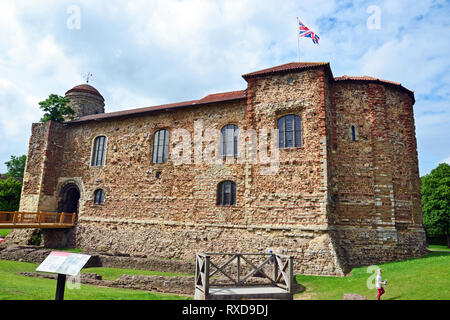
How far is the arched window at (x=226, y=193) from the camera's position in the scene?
17.1 metres

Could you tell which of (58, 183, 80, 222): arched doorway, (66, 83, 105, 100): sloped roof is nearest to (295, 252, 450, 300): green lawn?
(58, 183, 80, 222): arched doorway

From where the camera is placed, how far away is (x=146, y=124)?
813 inches

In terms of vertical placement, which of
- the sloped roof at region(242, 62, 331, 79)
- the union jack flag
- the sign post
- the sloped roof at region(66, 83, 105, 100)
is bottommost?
the sign post

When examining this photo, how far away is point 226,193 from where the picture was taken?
17.3 m

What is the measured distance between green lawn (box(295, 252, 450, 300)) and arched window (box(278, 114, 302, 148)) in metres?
6.62

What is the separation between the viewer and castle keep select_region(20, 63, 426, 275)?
15148mm

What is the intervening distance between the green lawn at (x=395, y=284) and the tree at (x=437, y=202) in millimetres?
20447

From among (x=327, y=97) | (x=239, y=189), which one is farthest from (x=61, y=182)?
(x=327, y=97)

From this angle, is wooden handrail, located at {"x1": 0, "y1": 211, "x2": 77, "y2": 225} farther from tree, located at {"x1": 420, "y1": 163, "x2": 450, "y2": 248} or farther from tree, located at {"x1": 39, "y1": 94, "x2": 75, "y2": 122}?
tree, located at {"x1": 420, "y1": 163, "x2": 450, "y2": 248}

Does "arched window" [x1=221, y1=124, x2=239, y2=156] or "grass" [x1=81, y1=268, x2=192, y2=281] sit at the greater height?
"arched window" [x1=221, y1=124, x2=239, y2=156]

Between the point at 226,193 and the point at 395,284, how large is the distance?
366 inches

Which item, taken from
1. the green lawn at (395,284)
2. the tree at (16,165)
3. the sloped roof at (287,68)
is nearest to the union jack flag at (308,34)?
the sloped roof at (287,68)

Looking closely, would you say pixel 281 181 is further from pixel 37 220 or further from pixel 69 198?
pixel 69 198

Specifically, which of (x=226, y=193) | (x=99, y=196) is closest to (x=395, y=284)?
(x=226, y=193)
